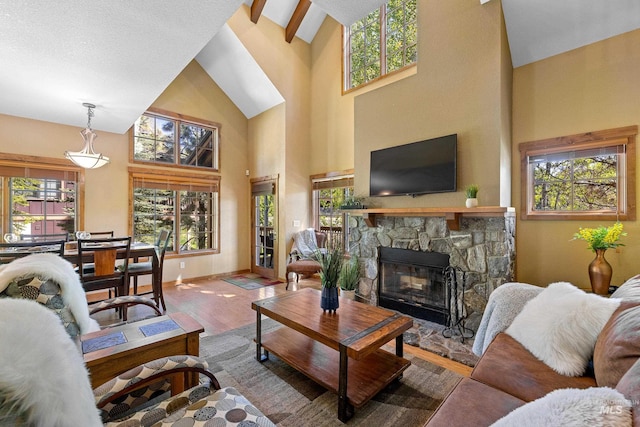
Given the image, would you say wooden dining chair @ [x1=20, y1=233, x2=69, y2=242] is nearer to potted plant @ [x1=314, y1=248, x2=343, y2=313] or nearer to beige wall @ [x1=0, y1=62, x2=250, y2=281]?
beige wall @ [x1=0, y1=62, x2=250, y2=281]

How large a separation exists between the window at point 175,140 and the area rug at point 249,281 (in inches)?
87.5

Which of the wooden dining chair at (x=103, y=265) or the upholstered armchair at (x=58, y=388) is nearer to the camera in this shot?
the upholstered armchair at (x=58, y=388)

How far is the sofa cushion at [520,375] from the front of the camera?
4.41ft

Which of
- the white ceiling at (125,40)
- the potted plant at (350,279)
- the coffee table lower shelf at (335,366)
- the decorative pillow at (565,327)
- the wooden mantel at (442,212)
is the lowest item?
the coffee table lower shelf at (335,366)

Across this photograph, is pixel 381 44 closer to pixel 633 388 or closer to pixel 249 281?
pixel 249 281

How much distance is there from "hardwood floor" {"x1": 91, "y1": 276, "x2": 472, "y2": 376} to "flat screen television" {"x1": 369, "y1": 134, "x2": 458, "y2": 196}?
181cm

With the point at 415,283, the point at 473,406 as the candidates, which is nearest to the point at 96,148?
the point at 415,283

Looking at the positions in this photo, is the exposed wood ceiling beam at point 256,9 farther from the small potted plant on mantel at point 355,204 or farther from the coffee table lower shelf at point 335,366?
the coffee table lower shelf at point 335,366

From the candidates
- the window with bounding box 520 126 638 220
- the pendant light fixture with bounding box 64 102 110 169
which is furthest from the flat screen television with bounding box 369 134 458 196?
the pendant light fixture with bounding box 64 102 110 169

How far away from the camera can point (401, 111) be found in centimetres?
373

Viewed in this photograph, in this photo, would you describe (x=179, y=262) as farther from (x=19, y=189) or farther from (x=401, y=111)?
(x=401, y=111)

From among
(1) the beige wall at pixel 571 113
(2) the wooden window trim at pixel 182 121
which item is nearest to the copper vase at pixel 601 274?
(1) the beige wall at pixel 571 113

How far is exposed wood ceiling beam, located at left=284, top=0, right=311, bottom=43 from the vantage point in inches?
198

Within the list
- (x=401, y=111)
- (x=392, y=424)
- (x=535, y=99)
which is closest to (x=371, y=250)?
(x=401, y=111)
